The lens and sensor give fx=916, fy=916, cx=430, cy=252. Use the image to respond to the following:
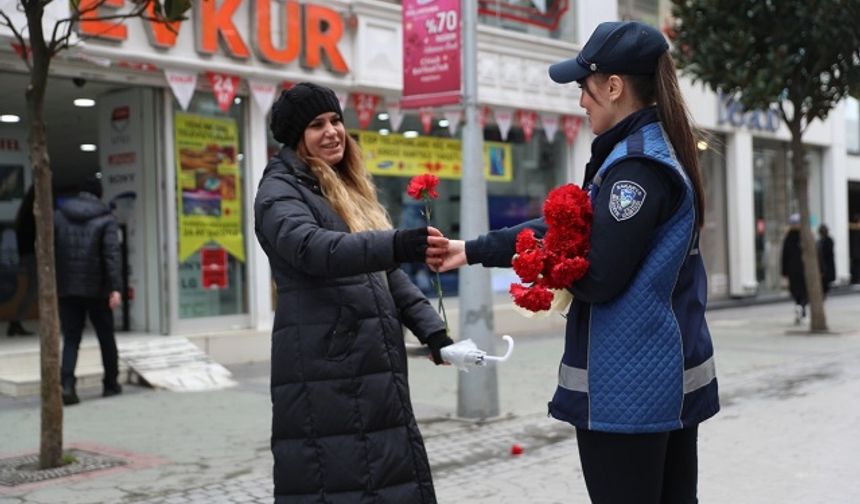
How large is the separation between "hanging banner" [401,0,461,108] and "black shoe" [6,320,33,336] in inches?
279

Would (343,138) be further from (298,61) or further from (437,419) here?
(298,61)

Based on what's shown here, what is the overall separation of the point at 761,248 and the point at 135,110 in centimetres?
1556

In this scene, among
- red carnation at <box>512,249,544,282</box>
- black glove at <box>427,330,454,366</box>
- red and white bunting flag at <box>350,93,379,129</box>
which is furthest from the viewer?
red and white bunting flag at <box>350,93,379,129</box>

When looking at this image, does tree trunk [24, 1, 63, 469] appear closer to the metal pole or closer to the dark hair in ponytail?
the metal pole

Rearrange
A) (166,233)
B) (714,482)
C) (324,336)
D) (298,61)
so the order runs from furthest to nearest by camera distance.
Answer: (298,61)
(166,233)
(714,482)
(324,336)

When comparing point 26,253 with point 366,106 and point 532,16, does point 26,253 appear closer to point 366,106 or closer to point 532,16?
point 366,106

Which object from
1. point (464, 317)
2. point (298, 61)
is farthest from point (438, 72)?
point (298, 61)

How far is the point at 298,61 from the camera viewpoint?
11.6 m

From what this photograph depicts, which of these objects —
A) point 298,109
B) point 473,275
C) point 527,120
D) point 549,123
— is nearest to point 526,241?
point 298,109

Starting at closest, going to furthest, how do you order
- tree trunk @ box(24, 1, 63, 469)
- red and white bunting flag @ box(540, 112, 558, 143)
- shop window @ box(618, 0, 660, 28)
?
tree trunk @ box(24, 1, 63, 469) → red and white bunting flag @ box(540, 112, 558, 143) → shop window @ box(618, 0, 660, 28)

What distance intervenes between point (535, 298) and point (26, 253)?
32.2 feet

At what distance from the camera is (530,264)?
249 centimetres

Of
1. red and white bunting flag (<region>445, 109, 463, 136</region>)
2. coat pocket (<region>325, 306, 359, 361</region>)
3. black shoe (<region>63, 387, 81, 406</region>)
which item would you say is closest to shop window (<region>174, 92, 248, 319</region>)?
black shoe (<region>63, 387, 81, 406</region>)

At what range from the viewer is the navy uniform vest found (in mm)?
2395
